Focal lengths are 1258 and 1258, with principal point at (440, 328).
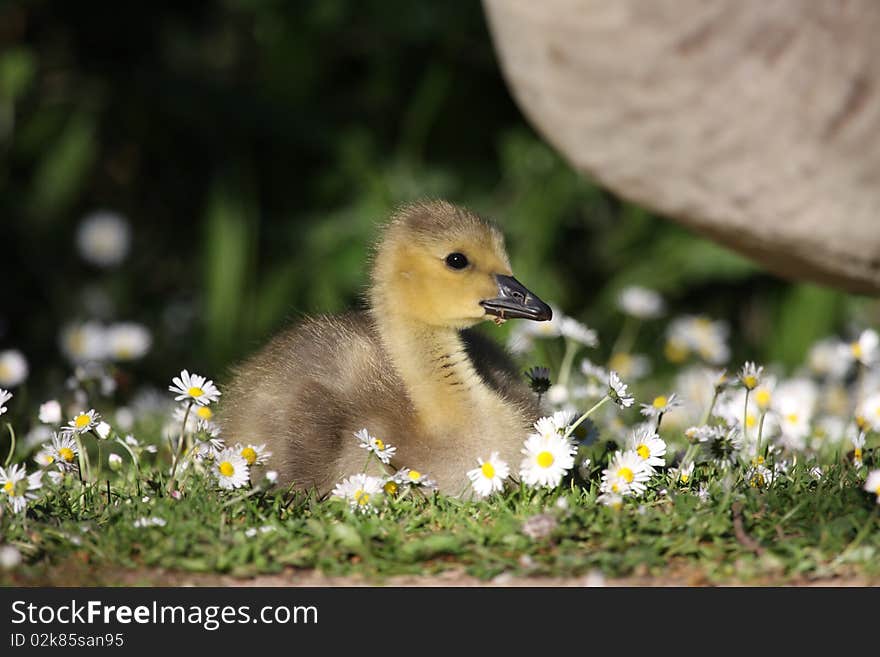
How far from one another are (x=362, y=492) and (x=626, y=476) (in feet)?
2.36

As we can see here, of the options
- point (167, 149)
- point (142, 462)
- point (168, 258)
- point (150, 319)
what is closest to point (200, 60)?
point (167, 149)

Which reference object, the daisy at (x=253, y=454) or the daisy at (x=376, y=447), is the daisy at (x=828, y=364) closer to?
the daisy at (x=376, y=447)

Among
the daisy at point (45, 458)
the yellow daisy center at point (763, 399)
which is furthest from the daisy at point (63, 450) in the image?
the yellow daisy center at point (763, 399)

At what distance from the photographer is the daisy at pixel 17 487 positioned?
127 inches

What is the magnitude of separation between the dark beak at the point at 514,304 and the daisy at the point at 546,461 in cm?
39

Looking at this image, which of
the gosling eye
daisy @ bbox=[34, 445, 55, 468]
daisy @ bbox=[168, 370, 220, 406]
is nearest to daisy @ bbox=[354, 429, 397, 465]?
daisy @ bbox=[168, 370, 220, 406]

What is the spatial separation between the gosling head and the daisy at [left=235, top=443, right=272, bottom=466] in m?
0.59

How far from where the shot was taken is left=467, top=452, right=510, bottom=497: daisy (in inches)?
133

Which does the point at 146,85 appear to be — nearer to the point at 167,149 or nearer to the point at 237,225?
the point at 167,149

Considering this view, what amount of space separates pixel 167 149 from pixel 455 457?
5.32 meters

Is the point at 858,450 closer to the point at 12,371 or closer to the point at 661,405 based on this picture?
the point at 661,405

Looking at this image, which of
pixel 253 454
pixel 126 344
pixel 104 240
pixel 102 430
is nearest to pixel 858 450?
pixel 253 454

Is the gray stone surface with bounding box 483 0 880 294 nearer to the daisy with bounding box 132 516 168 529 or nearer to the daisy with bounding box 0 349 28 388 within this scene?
the daisy with bounding box 132 516 168 529

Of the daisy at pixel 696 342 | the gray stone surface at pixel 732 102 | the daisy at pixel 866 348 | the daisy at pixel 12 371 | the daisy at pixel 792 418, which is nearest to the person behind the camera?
the gray stone surface at pixel 732 102
